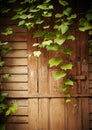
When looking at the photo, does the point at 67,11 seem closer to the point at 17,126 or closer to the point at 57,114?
the point at 57,114

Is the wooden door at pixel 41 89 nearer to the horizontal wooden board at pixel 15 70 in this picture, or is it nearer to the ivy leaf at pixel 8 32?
the horizontal wooden board at pixel 15 70

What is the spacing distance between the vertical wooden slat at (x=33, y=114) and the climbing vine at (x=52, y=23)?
0.54m

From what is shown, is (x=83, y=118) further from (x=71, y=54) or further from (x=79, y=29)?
(x=79, y=29)

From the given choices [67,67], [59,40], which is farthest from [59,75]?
[59,40]

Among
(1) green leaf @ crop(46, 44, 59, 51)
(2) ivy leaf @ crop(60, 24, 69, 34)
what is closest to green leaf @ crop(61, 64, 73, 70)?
(1) green leaf @ crop(46, 44, 59, 51)

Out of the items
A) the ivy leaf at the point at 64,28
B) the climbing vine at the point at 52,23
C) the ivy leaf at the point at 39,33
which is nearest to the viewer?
the ivy leaf at the point at 64,28

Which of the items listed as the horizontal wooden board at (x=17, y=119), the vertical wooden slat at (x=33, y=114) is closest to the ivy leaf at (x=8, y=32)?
the vertical wooden slat at (x=33, y=114)

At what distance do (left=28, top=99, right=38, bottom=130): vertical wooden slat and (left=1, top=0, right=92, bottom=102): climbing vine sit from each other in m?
0.54

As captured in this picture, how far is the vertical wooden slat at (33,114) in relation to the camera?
15.0ft

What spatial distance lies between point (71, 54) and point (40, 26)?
0.70 metres

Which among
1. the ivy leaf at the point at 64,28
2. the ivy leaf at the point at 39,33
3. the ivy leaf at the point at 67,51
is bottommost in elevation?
the ivy leaf at the point at 67,51

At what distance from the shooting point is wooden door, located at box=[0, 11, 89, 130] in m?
4.55

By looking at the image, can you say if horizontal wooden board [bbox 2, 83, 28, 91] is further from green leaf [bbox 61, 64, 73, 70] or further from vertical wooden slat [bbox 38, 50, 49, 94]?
green leaf [bbox 61, 64, 73, 70]

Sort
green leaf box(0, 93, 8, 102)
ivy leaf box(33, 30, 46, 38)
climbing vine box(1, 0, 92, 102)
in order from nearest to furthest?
1. climbing vine box(1, 0, 92, 102)
2. ivy leaf box(33, 30, 46, 38)
3. green leaf box(0, 93, 8, 102)
